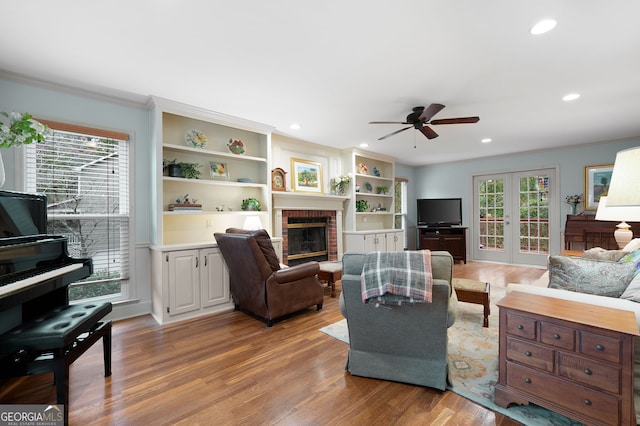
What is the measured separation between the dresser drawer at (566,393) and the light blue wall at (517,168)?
18.1ft

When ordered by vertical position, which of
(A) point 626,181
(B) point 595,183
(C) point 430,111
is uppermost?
(C) point 430,111

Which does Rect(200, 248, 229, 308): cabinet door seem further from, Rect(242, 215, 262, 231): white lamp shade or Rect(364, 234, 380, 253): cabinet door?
Rect(364, 234, 380, 253): cabinet door

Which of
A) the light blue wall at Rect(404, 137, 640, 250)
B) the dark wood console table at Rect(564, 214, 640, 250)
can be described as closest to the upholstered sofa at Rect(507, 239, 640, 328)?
the dark wood console table at Rect(564, 214, 640, 250)

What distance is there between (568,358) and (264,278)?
2405mm

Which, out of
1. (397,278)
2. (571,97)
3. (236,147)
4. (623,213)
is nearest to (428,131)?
(571,97)

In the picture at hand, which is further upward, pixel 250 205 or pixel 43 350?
pixel 250 205

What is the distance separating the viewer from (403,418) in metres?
1.69

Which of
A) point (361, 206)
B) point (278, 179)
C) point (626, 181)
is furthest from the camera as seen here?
point (361, 206)

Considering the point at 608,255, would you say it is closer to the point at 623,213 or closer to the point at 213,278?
the point at 623,213

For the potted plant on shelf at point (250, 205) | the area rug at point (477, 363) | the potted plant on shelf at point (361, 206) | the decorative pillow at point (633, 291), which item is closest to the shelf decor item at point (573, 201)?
the area rug at point (477, 363)

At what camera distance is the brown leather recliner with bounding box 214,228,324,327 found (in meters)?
3.02

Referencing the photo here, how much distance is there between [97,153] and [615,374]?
4439 mm

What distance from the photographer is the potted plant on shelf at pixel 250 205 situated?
13.8ft

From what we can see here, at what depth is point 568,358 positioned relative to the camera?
154 centimetres
